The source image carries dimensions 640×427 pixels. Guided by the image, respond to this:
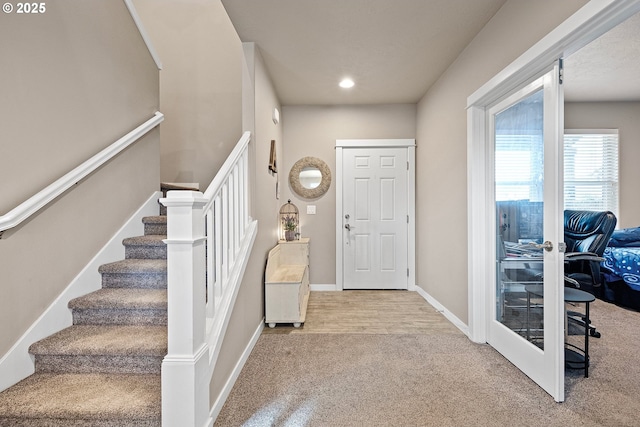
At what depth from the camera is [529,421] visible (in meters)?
1.51

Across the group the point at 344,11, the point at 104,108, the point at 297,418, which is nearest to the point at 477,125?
the point at 344,11

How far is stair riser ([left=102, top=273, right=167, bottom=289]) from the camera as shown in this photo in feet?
6.63

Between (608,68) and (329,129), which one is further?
(329,129)

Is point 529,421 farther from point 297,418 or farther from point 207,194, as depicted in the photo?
point 207,194

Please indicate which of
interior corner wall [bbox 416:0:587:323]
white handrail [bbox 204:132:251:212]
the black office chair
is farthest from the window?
white handrail [bbox 204:132:251:212]

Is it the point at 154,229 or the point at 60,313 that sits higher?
the point at 154,229

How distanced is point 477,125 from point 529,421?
2047 millimetres

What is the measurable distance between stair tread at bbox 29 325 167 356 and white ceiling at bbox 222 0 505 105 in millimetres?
2216

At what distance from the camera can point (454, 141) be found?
2814 millimetres

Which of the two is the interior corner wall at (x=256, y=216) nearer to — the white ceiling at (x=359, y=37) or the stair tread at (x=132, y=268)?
the white ceiling at (x=359, y=37)

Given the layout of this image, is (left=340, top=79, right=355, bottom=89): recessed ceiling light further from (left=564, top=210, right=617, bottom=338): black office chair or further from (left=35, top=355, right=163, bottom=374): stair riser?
(left=35, top=355, right=163, bottom=374): stair riser

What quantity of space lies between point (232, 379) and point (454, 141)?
2767 mm

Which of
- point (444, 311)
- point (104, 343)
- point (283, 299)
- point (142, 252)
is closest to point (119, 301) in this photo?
point (104, 343)

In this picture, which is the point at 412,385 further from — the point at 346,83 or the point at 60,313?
the point at 346,83
